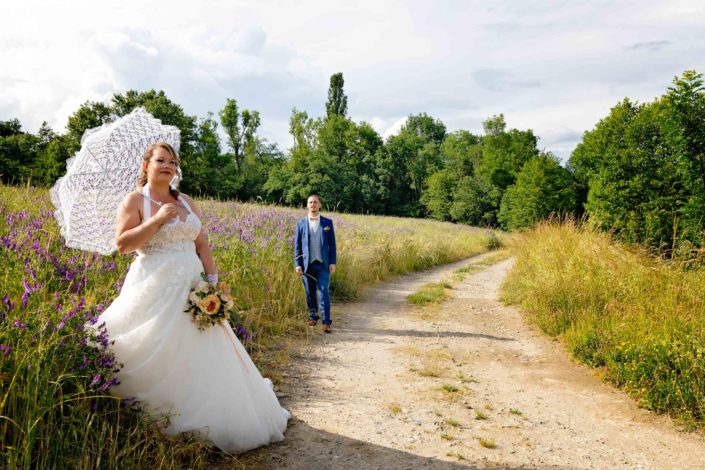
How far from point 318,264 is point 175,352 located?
4284 mm

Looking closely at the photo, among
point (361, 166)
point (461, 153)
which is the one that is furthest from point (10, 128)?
point (461, 153)

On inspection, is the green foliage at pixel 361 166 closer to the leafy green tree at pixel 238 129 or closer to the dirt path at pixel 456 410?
the leafy green tree at pixel 238 129

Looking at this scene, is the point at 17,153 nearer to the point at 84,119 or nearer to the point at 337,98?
the point at 84,119

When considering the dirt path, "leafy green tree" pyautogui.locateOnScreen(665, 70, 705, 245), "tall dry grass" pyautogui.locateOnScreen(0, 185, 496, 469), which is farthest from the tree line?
"tall dry grass" pyautogui.locateOnScreen(0, 185, 496, 469)

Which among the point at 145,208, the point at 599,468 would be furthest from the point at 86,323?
the point at 599,468

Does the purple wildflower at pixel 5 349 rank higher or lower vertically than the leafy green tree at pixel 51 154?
lower

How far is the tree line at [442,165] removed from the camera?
8.84 meters

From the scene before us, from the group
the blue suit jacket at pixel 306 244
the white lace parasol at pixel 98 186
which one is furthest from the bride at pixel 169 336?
the blue suit jacket at pixel 306 244

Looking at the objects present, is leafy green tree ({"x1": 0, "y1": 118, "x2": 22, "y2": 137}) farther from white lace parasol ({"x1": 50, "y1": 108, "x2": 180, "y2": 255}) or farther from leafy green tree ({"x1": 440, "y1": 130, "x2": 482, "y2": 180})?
leafy green tree ({"x1": 440, "y1": 130, "x2": 482, "y2": 180})

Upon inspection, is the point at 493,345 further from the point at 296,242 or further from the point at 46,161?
the point at 46,161

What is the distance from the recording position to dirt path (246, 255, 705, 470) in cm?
362

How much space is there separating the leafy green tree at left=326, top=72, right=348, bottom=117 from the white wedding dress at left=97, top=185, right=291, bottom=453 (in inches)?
2141

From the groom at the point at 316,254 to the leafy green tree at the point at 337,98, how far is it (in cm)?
5035

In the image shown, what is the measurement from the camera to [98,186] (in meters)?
3.57
